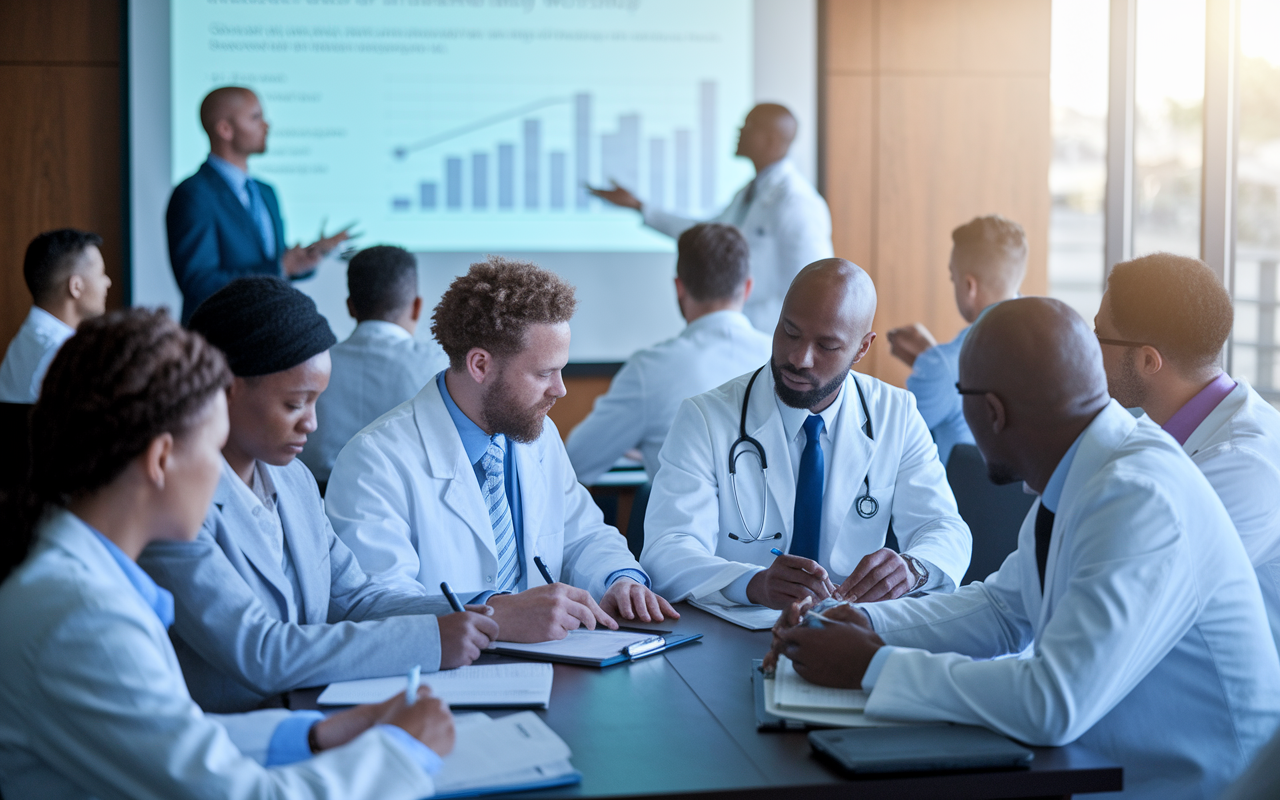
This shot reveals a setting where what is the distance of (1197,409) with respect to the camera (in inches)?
84.7

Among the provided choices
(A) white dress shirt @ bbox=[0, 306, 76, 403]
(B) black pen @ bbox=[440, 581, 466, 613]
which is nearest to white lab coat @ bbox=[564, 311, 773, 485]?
(B) black pen @ bbox=[440, 581, 466, 613]

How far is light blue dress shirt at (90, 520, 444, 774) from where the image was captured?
122cm

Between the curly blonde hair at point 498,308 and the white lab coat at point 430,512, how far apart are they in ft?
0.46

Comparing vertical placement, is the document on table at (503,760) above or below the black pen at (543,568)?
below

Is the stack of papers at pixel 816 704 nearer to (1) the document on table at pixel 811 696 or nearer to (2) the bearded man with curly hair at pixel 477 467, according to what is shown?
(1) the document on table at pixel 811 696

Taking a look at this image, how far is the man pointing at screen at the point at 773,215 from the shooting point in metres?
4.46

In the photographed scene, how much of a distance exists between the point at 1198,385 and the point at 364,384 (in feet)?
7.58

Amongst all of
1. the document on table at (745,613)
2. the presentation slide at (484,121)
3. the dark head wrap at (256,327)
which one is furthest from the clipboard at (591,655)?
the presentation slide at (484,121)

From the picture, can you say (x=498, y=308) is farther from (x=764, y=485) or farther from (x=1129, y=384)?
(x=1129, y=384)

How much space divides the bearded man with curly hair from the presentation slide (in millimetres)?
2648

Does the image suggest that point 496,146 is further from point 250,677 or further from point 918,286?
point 250,677

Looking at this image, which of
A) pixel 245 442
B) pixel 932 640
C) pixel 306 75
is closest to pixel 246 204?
pixel 306 75

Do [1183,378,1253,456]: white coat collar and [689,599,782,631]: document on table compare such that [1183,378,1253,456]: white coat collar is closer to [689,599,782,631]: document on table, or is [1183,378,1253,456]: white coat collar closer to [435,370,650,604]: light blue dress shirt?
[689,599,782,631]: document on table

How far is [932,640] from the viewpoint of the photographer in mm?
1720
